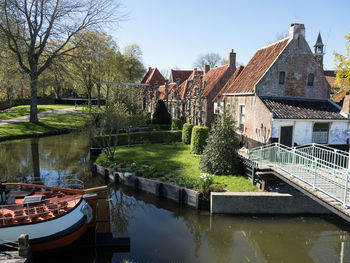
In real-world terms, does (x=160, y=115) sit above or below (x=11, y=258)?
above

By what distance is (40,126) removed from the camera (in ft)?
119

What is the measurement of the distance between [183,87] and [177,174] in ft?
78.1

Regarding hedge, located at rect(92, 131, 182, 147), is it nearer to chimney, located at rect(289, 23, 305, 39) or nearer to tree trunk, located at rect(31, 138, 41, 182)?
tree trunk, located at rect(31, 138, 41, 182)

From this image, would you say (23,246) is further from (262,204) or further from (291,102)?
(291,102)

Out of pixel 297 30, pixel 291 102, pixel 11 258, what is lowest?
pixel 11 258

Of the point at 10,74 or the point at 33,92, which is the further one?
the point at 33,92

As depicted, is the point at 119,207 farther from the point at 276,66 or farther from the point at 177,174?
the point at 276,66

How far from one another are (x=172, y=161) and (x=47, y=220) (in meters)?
10.9

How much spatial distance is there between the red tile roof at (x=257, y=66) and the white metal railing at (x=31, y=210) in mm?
13826

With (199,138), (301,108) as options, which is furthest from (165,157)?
(301,108)

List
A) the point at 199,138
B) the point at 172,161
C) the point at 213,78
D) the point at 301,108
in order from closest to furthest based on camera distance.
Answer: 1. the point at 301,108
2. the point at 172,161
3. the point at 199,138
4. the point at 213,78

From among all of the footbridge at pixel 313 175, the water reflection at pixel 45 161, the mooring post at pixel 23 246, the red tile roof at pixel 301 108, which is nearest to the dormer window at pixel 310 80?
the red tile roof at pixel 301 108

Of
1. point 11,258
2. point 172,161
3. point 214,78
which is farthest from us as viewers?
point 214,78

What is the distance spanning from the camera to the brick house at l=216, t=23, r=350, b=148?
17375mm
